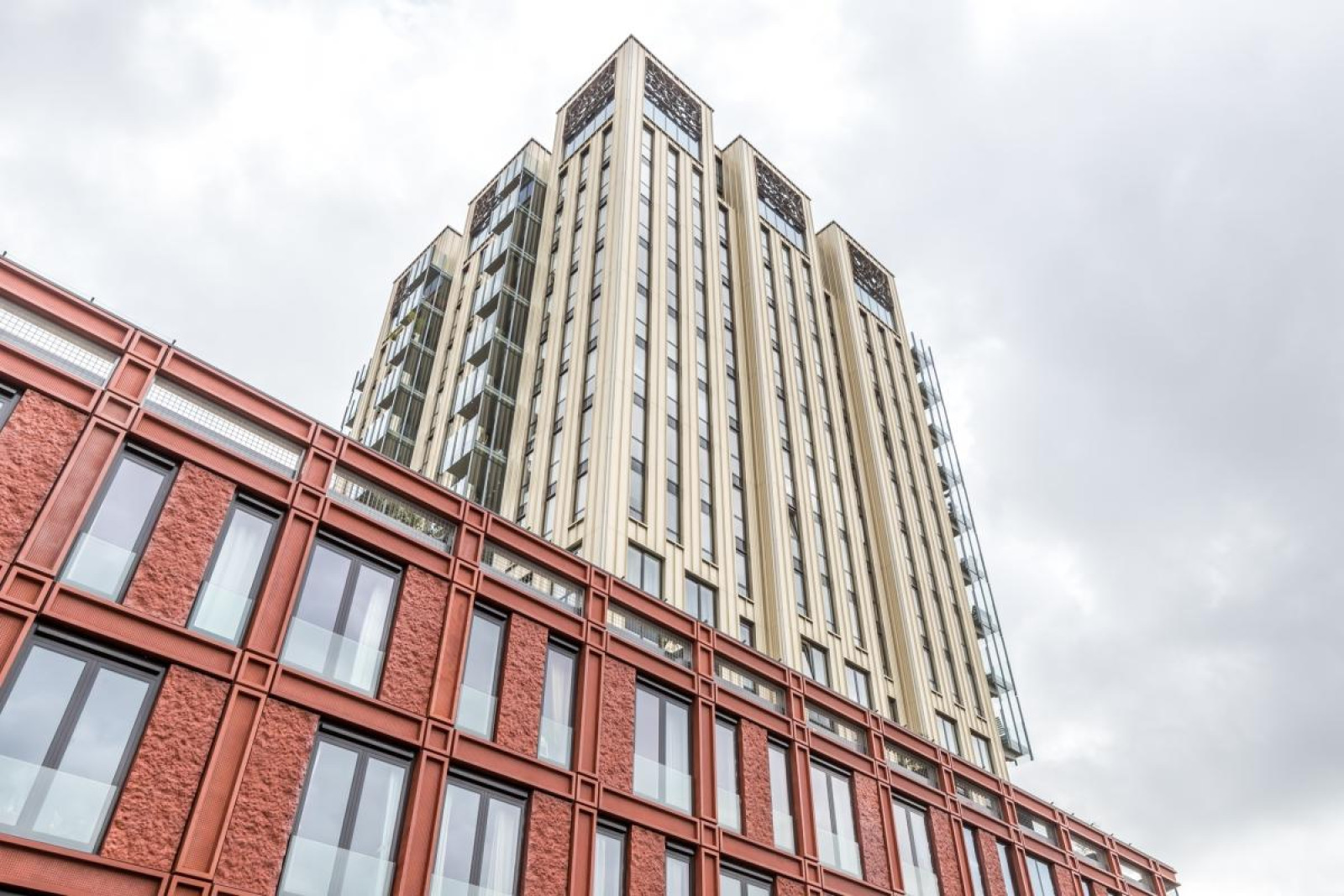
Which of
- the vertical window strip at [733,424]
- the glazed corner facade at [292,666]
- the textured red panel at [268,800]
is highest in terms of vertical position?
the vertical window strip at [733,424]

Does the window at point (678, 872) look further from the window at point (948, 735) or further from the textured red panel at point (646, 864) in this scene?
the window at point (948, 735)

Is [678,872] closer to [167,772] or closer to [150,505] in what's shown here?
[167,772]

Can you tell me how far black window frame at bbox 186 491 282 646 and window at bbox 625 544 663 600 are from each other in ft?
43.3

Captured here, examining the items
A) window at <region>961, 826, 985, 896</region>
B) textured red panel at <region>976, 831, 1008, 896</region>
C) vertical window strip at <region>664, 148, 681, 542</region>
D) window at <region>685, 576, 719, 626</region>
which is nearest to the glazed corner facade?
window at <region>961, 826, 985, 896</region>

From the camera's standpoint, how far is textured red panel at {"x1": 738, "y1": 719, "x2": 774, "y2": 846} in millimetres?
21500

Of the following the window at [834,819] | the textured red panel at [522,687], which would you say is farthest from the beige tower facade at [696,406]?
the textured red panel at [522,687]

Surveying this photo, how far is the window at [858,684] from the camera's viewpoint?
115ft

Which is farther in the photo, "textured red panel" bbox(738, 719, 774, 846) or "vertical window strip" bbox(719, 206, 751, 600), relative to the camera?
"vertical window strip" bbox(719, 206, 751, 600)

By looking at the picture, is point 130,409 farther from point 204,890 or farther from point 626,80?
point 626,80

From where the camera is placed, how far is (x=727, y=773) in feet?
72.3

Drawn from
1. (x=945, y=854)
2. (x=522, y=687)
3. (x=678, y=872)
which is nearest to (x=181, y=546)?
(x=522, y=687)

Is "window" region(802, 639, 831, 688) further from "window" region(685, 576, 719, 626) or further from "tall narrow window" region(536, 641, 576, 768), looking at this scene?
"tall narrow window" region(536, 641, 576, 768)

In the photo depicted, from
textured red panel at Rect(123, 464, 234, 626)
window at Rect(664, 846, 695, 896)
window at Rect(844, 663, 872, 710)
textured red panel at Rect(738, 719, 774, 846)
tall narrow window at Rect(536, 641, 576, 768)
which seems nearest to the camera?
textured red panel at Rect(123, 464, 234, 626)

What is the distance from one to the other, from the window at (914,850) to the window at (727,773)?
549 cm
